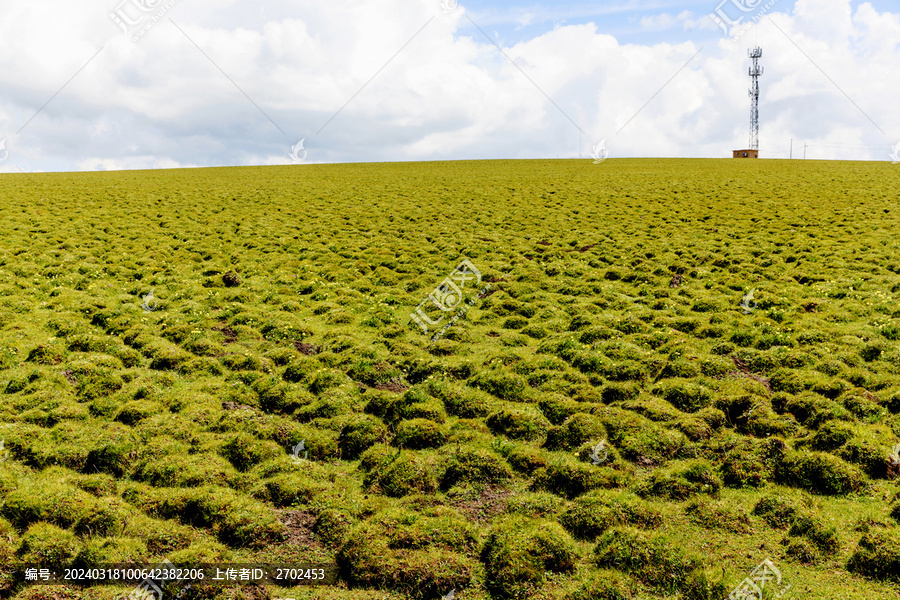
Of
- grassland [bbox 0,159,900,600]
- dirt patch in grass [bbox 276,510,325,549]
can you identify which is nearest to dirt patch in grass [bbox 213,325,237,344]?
grassland [bbox 0,159,900,600]

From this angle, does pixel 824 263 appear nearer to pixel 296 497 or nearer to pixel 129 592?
pixel 296 497

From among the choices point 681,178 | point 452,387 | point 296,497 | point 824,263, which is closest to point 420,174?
point 681,178

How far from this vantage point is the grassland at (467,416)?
883 cm

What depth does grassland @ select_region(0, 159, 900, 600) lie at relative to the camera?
8.83 meters

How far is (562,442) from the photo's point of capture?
40.0ft

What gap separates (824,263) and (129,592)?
1133 inches
